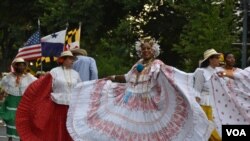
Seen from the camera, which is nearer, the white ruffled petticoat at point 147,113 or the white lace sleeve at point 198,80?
the white ruffled petticoat at point 147,113

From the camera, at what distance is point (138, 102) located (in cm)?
931

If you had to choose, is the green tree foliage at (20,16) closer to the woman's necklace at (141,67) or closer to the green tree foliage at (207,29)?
the green tree foliage at (207,29)

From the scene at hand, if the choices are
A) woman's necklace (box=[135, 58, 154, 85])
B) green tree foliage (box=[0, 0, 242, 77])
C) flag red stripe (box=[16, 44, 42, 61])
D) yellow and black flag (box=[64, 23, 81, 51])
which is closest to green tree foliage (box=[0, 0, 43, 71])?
green tree foliage (box=[0, 0, 242, 77])

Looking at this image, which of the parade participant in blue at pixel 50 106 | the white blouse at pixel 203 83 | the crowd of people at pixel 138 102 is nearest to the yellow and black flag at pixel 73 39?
the crowd of people at pixel 138 102

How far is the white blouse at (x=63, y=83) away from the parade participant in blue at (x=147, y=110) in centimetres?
73

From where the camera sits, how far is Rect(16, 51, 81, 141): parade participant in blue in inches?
412

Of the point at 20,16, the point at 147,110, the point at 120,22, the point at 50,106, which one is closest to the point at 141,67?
the point at 147,110

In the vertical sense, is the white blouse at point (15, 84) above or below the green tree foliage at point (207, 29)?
below

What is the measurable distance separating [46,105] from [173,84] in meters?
2.36

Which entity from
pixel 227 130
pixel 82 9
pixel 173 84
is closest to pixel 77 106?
pixel 173 84

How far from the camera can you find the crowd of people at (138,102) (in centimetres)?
910

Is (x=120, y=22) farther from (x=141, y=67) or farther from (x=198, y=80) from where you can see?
(x=141, y=67)

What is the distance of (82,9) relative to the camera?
28.9m

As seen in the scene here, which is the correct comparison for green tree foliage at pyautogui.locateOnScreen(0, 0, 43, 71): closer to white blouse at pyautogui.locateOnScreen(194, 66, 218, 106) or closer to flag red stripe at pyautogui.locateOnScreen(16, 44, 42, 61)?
flag red stripe at pyautogui.locateOnScreen(16, 44, 42, 61)
